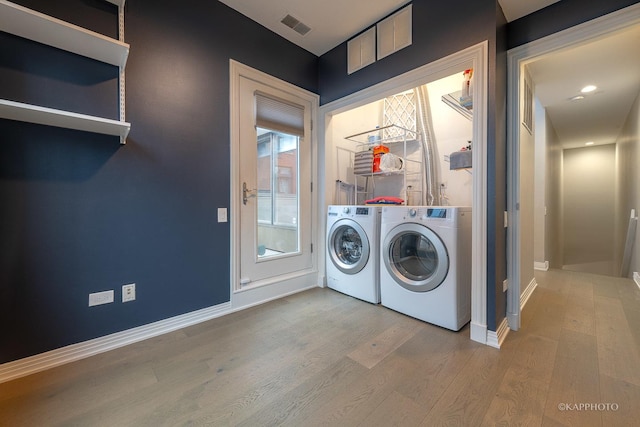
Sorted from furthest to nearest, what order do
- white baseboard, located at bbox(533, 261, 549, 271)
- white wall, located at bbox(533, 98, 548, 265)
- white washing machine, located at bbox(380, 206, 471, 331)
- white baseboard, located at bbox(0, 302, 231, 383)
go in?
white baseboard, located at bbox(533, 261, 549, 271) → white wall, located at bbox(533, 98, 548, 265) → white washing machine, located at bbox(380, 206, 471, 331) → white baseboard, located at bbox(0, 302, 231, 383)

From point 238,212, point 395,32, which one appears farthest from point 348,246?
point 395,32

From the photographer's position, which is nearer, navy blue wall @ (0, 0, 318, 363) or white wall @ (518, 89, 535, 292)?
navy blue wall @ (0, 0, 318, 363)

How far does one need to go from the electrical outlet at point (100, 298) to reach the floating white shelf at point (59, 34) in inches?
58.6

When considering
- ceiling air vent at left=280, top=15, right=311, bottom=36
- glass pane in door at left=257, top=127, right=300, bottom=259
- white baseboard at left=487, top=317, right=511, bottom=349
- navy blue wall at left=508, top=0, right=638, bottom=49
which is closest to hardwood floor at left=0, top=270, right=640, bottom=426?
white baseboard at left=487, top=317, right=511, bottom=349

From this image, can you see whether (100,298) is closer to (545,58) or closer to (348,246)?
(348,246)

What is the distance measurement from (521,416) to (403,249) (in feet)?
4.32

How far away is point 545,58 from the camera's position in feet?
7.55

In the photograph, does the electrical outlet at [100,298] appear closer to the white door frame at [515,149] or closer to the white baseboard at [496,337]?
the white baseboard at [496,337]

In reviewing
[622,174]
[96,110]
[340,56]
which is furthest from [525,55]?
[622,174]

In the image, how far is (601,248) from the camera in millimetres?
5504

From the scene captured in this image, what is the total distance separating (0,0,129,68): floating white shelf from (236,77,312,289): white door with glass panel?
37.0 inches

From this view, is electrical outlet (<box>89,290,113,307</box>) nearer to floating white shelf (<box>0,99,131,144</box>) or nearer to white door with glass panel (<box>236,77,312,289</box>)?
white door with glass panel (<box>236,77,312,289</box>)

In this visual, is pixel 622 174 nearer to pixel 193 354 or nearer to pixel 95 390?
pixel 193 354

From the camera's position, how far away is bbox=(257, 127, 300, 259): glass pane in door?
248 centimetres
